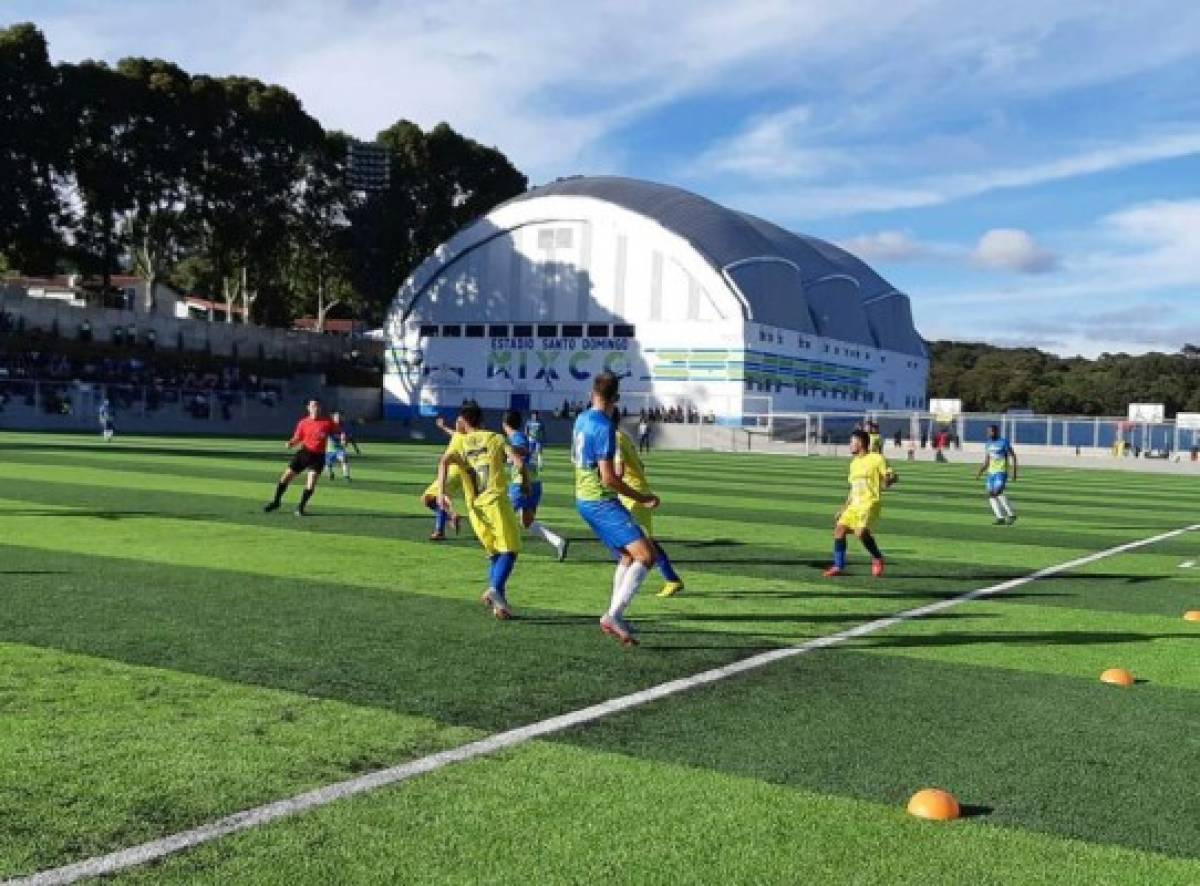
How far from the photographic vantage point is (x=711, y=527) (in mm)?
18797

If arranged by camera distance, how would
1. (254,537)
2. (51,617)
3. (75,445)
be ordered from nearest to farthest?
1. (51,617)
2. (254,537)
3. (75,445)

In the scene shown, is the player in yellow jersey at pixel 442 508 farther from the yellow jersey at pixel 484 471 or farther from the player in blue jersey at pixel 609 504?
the player in blue jersey at pixel 609 504

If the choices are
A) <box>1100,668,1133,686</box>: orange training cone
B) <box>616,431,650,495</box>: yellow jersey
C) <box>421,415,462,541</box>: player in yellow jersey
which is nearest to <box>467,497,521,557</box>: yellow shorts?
<box>616,431,650,495</box>: yellow jersey

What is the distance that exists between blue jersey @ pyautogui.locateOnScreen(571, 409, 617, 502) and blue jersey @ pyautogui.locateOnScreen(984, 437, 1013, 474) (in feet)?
46.2

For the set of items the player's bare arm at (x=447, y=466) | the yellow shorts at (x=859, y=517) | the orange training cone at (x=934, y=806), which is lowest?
the orange training cone at (x=934, y=806)

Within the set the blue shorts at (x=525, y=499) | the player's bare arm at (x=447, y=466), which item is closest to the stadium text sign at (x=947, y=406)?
the blue shorts at (x=525, y=499)

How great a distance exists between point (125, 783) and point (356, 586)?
240 inches

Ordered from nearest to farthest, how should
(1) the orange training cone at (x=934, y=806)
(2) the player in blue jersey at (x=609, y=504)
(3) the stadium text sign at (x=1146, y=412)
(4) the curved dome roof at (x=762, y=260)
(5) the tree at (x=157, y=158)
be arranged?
(1) the orange training cone at (x=934, y=806) → (2) the player in blue jersey at (x=609, y=504) → (3) the stadium text sign at (x=1146, y=412) → (5) the tree at (x=157, y=158) → (4) the curved dome roof at (x=762, y=260)

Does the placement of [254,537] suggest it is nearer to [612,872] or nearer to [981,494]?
[612,872]

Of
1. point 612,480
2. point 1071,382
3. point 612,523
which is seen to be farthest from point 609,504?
point 1071,382

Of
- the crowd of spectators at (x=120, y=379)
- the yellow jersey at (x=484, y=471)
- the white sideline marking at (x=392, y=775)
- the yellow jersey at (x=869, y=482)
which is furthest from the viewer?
the crowd of spectators at (x=120, y=379)

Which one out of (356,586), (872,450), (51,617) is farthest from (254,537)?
(872,450)

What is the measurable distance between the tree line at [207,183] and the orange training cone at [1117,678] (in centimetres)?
5785

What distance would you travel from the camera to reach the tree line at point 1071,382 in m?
104
